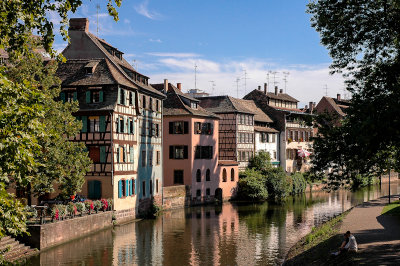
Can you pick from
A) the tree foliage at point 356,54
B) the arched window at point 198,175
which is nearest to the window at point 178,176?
the arched window at point 198,175

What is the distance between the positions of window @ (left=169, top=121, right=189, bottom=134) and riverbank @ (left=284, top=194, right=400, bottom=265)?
22524mm

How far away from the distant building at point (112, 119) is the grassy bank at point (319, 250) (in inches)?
668

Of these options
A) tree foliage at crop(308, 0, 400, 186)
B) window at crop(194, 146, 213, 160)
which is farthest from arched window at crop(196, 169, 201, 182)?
tree foliage at crop(308, 0, 400, 186)

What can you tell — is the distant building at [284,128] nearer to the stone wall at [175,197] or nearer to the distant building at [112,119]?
the stone wall at [175,197]

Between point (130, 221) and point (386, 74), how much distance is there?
28798 millimetres

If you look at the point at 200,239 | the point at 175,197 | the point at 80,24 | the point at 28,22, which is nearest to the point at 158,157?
the point at 175,197

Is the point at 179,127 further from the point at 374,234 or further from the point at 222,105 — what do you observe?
the point at 374,234

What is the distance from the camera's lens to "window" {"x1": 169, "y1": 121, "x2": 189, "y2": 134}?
2176 inches

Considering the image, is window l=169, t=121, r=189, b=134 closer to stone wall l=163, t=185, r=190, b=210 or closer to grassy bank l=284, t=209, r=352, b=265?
stone wall l=163, t=185, r=190, b=210

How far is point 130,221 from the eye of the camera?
140ft

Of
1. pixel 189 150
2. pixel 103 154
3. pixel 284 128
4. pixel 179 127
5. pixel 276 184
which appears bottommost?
pixel 276 184

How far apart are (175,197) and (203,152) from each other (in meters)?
7.77

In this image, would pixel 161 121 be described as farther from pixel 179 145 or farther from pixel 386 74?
pixel 386 74

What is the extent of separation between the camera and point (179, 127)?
182ft
